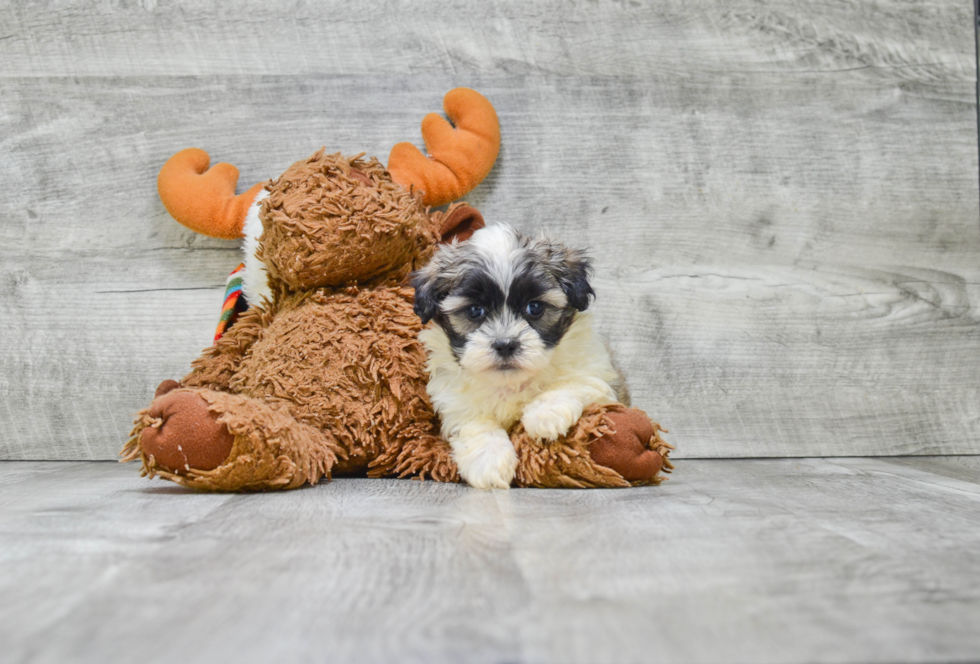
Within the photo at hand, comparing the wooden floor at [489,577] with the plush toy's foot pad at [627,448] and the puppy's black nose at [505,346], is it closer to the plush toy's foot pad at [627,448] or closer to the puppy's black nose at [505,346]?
the plush toy's foot pad at [627,448]

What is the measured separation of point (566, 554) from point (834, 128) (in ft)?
6.20

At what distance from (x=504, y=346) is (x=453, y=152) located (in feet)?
2.55

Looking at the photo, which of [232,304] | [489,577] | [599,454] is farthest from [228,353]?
[489,577]

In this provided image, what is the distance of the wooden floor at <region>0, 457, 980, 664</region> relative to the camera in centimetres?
74

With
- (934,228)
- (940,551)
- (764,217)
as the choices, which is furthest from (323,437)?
(934,228)

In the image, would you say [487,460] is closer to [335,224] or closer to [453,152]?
[335,224]

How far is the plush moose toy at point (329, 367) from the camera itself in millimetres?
1485

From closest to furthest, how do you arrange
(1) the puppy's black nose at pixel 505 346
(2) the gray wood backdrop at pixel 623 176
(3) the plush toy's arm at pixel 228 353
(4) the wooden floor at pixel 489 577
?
(4) the wooden floor at pixel 489 577 → (1) the puppy's black nose at pixel 505 346 → (3) the plush toy's arm at pixel 228 353 → (2) the gray wood backdrop at pixel 623 176

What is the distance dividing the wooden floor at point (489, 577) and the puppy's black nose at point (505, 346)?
0.98 ft

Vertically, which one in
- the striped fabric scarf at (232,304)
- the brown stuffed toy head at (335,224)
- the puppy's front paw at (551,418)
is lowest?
the puppy's front paw at (551,418)

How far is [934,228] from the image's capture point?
2350 millimetres

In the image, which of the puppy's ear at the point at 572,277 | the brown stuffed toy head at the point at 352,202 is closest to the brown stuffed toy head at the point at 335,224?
the brown stuffed toy head at the point at 352,202

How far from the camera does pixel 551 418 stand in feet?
5.22

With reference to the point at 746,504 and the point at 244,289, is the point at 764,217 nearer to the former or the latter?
the point at 746,504
